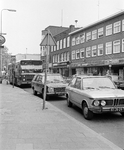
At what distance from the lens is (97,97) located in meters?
6.65

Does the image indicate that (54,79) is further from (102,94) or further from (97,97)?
(97,97)

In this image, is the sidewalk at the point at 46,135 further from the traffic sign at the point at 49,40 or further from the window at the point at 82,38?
the window at the point at 82,38

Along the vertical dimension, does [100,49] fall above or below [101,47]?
below

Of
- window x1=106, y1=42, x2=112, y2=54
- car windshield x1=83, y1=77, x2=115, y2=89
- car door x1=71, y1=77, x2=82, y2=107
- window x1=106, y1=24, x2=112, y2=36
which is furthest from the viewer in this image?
window x1=106, y1=24, x2=112, y2=36

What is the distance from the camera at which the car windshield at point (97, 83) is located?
7.96 meters

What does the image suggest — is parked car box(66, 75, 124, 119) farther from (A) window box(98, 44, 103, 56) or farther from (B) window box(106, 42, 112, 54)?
(A) window box(98, 44, 103, 56)

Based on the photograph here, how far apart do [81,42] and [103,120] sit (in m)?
33.3

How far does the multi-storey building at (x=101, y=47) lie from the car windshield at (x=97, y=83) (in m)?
19.5

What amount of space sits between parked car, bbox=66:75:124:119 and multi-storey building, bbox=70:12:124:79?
779 inches

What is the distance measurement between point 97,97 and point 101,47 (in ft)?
87.6

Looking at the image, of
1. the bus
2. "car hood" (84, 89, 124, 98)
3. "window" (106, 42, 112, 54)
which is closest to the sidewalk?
"car hood" (84, 89, 124, 98)

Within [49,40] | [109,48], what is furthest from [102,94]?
[109,48]

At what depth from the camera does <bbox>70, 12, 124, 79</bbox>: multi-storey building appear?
28.6 metres

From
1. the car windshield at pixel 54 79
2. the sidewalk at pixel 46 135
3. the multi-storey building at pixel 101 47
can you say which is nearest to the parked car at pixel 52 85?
the car windshield at pixel 54 79
